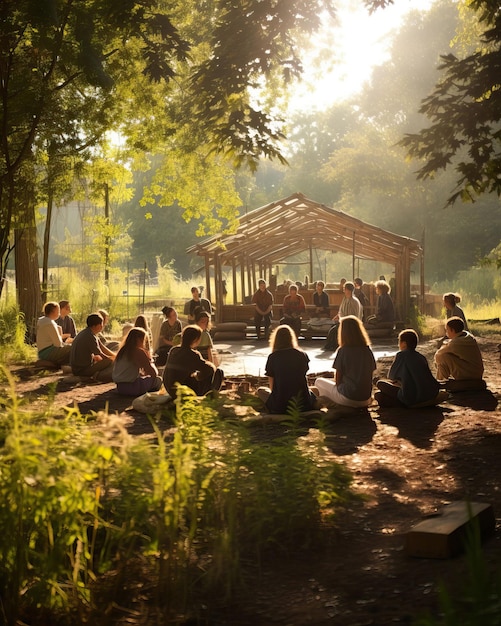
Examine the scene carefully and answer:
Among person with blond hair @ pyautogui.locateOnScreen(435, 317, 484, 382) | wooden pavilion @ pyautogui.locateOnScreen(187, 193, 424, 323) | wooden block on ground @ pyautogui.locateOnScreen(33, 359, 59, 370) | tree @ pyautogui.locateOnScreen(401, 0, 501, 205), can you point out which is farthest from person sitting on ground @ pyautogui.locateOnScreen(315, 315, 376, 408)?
wooden pavilion @ pyautogui.locateOnScreen(187, 193, 424, 323)

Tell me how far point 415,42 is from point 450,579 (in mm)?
66349

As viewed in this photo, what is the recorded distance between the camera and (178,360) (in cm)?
1196

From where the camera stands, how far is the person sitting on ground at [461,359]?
43.0 ft

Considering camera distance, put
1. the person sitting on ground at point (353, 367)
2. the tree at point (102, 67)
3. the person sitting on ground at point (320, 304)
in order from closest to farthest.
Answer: the person sitting on ground at point (353, 367)
the tree at point (102, 67)
the person sitting on ground at point (320, 304)

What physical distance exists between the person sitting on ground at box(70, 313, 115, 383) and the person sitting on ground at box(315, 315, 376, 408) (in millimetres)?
4766

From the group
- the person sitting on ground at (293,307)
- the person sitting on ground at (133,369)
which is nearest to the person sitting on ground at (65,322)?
the person sitting on ground at (133,369)

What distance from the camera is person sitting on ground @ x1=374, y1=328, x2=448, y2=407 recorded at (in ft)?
39.1

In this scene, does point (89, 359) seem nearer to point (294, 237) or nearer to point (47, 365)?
point (47, 365)

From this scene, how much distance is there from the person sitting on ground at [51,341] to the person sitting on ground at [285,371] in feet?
21.4

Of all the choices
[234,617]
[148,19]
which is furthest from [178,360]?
[234,617]

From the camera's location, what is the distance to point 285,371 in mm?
11164

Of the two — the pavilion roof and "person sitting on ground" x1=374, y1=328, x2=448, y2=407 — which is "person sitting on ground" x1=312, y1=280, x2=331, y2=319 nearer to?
the pavilion roof

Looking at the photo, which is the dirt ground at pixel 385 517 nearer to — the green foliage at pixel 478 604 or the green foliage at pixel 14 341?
the green foliage at pixel 478 604

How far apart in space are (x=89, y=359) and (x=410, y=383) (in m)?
5.68
